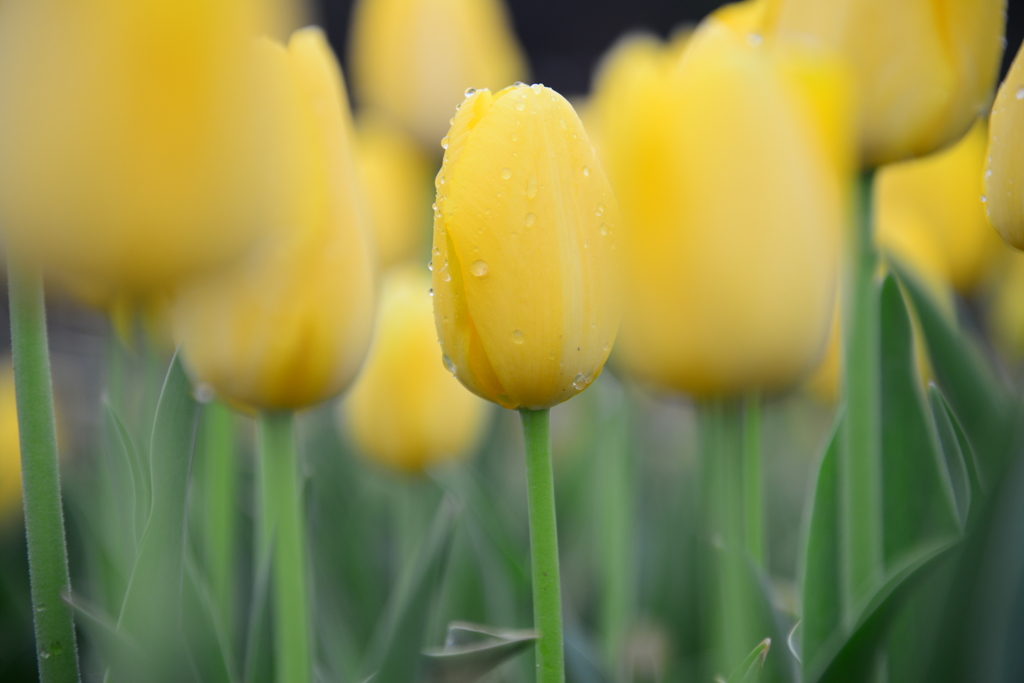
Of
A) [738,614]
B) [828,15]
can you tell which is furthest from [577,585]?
[828,15]

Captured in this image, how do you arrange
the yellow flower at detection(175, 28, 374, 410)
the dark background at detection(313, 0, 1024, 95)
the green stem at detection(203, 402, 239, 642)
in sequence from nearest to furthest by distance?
the yellow flower at detection(175, 28, 374, 410) → the green stem at detection(203, 402, 239, 642) → the dark background at detection(313, 0, 1024, 95)

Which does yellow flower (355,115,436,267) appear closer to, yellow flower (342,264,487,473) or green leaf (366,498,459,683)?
yellow flower (342,264,487,473)

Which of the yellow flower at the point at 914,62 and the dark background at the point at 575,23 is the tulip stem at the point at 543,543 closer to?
the yellow flower at the point at 914,62

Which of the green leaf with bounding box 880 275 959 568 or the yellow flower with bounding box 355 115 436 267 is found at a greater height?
the yellow flower with bounding box 355 115 436 267

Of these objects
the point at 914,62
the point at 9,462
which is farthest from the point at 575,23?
the point at 914,62

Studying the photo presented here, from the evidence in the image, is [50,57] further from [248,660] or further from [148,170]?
[248,660]

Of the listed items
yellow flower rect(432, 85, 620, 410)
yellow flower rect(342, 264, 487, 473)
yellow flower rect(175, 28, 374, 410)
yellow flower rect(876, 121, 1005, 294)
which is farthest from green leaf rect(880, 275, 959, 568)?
yellow flower rect(876, 121, 1005, 294)

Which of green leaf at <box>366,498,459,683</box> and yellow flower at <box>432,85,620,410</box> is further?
green leaf at <box>366,498,459,683</box>
